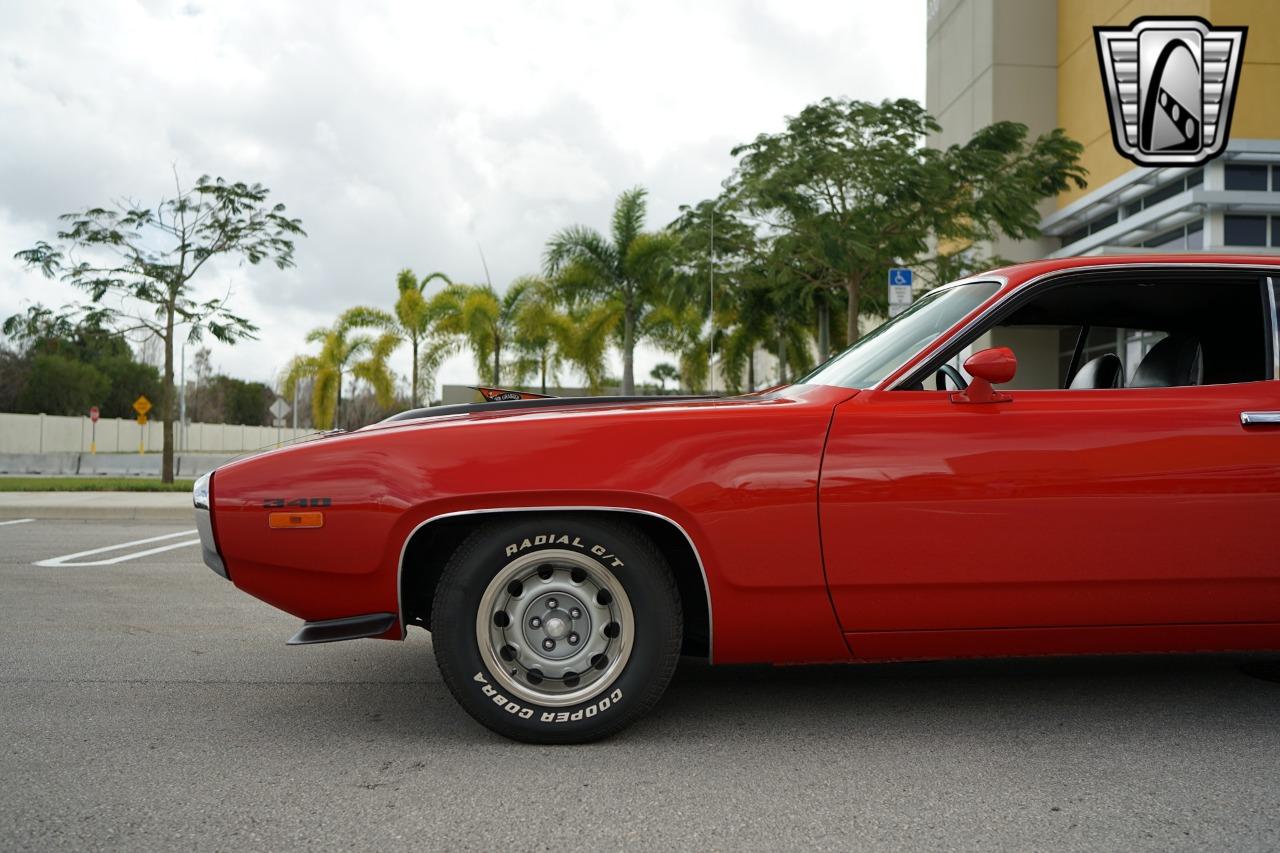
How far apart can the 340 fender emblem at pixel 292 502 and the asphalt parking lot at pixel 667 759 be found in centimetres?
79

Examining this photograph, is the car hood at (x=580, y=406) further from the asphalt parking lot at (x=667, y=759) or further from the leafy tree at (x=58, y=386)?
the leafy tree at (x=58, y=386)

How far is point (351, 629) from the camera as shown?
346 centimetres

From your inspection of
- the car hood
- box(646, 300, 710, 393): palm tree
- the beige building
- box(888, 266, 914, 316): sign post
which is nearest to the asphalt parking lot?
the car hood

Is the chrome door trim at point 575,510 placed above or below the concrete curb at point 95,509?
above

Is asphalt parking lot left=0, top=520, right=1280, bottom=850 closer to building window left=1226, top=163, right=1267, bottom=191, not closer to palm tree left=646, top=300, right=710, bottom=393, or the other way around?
palm tree left=646, top=300, right=710, bottom=393

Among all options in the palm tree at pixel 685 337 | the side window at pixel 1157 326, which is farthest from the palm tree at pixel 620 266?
the side window at pixel 1157 326

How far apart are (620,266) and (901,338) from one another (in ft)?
71.1

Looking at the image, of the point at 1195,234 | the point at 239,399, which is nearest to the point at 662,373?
the point at 239,399

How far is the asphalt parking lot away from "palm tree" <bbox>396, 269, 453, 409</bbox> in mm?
23670

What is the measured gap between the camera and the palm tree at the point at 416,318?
28.5 m

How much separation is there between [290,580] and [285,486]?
1.01 feet

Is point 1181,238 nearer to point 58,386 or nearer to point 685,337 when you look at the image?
point 685,337

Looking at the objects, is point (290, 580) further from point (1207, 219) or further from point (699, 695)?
point (1207, 219)

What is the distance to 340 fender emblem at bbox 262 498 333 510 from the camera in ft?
11.2
